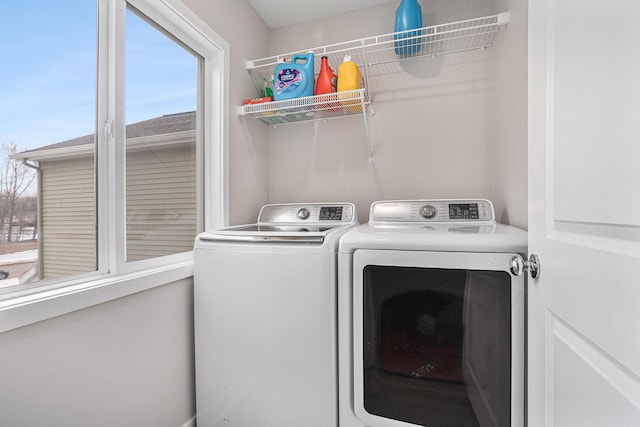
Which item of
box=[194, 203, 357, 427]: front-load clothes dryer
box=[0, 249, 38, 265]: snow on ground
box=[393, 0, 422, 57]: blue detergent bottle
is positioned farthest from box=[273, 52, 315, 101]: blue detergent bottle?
box=[0, 249, 38, 265]: snow on ground

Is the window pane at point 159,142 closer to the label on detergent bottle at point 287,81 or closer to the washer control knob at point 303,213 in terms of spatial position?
the label on detergent bottle at point 287,81

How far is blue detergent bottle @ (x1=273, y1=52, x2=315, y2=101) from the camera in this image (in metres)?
1.97

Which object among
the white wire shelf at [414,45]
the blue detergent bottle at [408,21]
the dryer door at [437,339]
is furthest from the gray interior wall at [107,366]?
the blue detergent bottle at [408,21]

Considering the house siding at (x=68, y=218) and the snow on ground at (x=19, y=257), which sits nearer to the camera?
the snow on ground at (x=19, y=257)

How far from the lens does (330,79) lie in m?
1.98

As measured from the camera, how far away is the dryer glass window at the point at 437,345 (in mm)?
1156

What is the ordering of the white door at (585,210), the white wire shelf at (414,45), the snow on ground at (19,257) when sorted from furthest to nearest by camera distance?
1. the white wire shelf at (414,45)
2. the snow on ground at (19,257)
3. the white door at (585,210)

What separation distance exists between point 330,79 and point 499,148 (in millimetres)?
1152

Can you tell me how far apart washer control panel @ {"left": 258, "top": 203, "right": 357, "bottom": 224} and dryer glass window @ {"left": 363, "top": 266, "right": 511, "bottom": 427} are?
29.0 inches

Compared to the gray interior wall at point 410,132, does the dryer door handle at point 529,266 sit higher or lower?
lower

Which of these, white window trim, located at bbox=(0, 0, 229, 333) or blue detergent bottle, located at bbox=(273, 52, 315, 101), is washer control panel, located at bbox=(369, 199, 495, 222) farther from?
white window trim, located at bbox=(0, 0, 229, 333)

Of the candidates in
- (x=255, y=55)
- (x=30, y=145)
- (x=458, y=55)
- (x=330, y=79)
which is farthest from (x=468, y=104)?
(x=30, y=145)

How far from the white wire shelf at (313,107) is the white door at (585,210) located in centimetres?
110

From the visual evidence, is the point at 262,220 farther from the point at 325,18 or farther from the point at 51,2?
the point at 325,18
